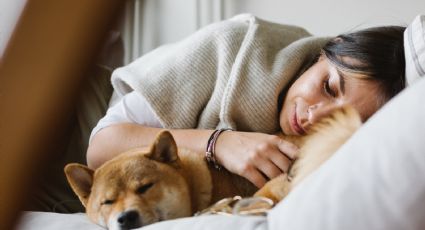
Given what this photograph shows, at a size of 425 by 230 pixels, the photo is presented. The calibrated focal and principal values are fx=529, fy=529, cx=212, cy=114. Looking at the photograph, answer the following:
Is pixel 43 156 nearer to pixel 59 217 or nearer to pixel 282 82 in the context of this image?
pixel 59 217

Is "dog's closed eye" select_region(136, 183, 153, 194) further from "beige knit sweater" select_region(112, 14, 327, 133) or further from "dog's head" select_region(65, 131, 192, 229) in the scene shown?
"beige knit sweater" select_region(112, 14, 327, 133)

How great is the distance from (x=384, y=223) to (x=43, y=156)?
2.60ft

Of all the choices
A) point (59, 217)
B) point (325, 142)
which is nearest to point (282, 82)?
point (325, 142)

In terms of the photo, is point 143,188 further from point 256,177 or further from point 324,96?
point 324,96

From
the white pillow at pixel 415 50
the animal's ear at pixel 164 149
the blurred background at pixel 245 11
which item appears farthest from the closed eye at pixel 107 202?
the blurred background at pixel 245 11

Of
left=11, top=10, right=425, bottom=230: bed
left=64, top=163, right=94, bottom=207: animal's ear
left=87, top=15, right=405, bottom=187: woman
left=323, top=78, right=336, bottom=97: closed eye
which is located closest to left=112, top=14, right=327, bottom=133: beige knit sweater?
left=87, top=15, right=405, bottom=187: woman

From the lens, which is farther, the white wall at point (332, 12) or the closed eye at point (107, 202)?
the white wall at point (332, 12)

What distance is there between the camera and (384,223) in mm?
516

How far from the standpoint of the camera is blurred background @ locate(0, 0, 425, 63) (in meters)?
1.57

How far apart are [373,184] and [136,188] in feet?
1.51

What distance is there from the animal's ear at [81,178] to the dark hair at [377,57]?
0.50 m

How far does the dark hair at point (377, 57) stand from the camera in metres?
0.96

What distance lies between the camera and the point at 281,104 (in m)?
1.08

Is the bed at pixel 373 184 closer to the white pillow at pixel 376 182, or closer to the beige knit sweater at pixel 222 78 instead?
the white pillow at pixel 376 182
